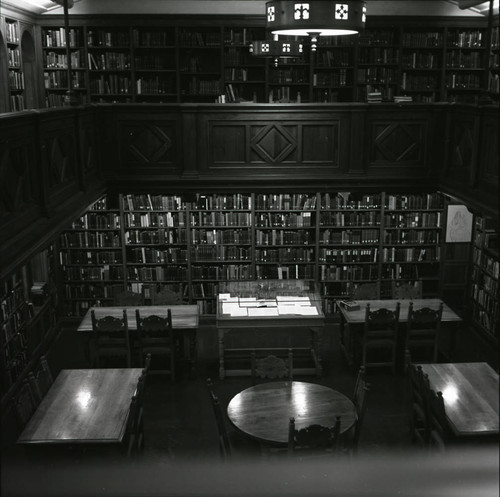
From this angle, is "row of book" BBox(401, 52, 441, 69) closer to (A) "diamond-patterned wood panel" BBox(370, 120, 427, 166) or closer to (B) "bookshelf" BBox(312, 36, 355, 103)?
(B) "bookshelf" BBox(312, 36, 355, 103)

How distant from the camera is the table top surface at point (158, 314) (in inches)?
298

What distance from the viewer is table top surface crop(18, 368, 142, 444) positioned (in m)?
4.71

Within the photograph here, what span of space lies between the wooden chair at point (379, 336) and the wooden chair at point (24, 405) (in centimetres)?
400

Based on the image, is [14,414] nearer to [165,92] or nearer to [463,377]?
[463,377]

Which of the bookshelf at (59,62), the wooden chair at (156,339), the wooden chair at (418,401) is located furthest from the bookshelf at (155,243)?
the wooden chair at (418,401)

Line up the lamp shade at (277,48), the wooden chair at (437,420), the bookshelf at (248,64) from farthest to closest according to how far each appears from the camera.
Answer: the bookshelf at (248,64) < the lamp shade at (277,48) < the wooden chair at (437,420)

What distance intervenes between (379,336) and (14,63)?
6363 millimetres

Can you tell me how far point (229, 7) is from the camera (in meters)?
10.1

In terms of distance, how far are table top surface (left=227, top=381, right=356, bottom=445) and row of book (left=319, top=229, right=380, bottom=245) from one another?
4.00 meters

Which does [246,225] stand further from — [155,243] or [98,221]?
[98,221]

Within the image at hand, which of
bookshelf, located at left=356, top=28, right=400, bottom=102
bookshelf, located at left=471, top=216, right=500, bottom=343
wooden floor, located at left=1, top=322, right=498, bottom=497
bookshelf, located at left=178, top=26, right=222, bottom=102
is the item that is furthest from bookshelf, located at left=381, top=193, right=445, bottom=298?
bookshelf, located at left=178, top=26, right=222, bottom=102

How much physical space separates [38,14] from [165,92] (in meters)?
2.31

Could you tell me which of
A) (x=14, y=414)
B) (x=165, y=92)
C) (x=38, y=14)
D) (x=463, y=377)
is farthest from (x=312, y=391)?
(x=38, y=14)

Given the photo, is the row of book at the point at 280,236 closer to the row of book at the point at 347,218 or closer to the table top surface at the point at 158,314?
the row of book at the point at 347,218
